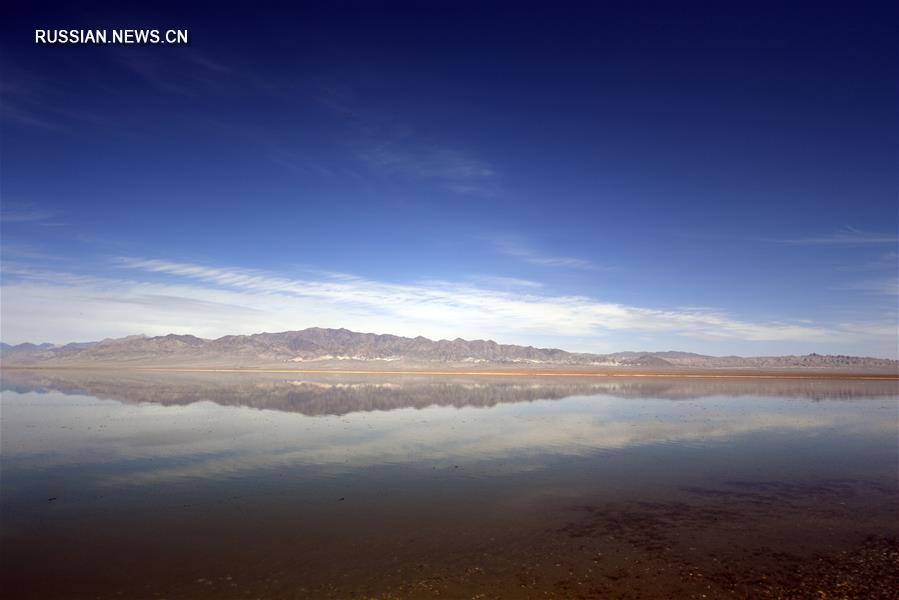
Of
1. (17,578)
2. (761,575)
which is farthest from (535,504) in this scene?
(17,578)

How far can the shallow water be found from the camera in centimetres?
1002

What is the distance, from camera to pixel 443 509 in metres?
14.4

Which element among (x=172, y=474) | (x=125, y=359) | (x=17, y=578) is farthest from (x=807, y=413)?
(x=125, y=359)

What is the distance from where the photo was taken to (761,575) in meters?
10.3

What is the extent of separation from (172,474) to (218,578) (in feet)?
31.4

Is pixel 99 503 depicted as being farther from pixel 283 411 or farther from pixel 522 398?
pixel 522 398

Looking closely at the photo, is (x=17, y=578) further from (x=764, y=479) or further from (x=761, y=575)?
(x=764, y=479)

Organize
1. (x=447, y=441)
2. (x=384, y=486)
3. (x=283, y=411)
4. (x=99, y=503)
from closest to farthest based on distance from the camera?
1. (x=99, y=503)
2. (x=384, y=486)
3. (x=447, y=441)
4. (x=283, y=411)

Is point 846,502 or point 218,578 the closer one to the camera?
point 218,578

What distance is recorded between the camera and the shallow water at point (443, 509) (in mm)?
10023

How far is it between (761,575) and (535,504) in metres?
6.07

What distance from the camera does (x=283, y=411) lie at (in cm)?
3553

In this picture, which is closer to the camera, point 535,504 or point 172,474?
point 535,504

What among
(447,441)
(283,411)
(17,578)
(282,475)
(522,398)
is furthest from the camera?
(522,398)
